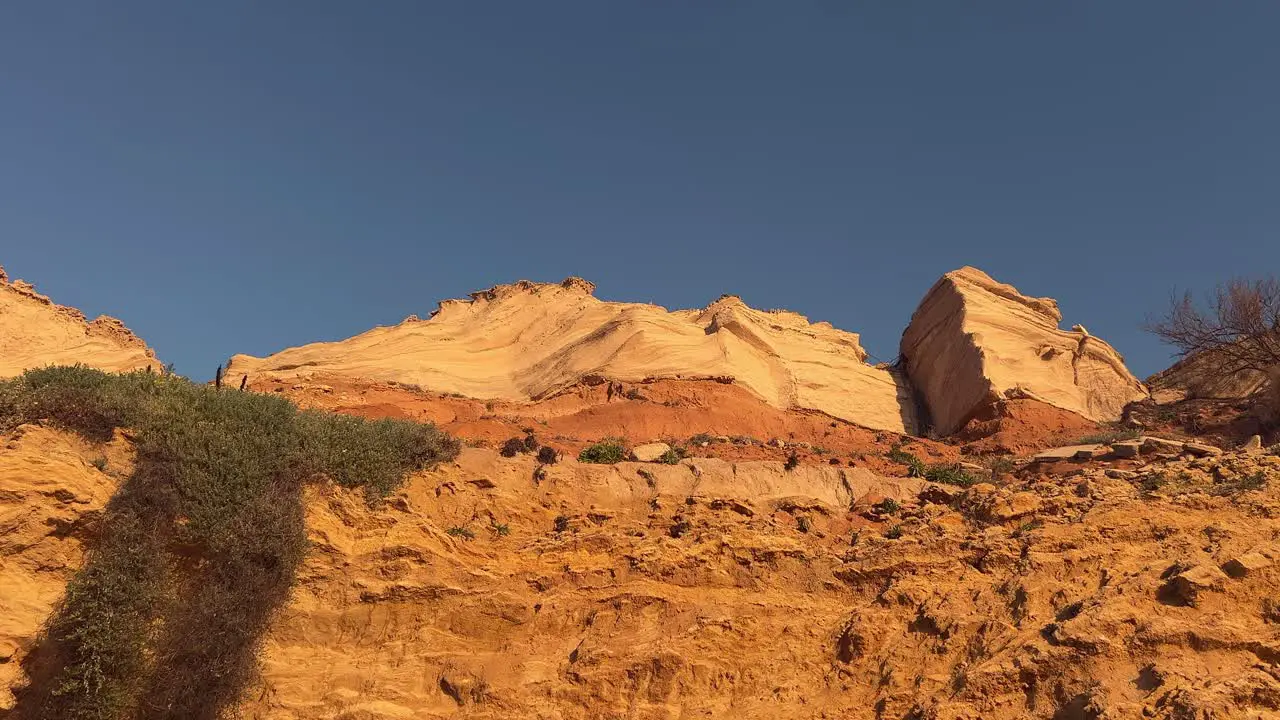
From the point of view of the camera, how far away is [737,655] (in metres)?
11.9

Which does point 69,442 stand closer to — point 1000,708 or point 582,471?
point 582,471

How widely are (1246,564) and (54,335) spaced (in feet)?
145

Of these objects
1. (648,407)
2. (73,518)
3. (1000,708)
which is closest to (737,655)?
(1000,708)

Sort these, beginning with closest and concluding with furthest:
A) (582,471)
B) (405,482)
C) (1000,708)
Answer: (1000,708), (405,482), (582,471)

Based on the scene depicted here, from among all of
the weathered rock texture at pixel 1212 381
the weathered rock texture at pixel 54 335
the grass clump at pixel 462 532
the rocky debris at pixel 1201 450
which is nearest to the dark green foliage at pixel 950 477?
the rocky debris at pixel 1201 450

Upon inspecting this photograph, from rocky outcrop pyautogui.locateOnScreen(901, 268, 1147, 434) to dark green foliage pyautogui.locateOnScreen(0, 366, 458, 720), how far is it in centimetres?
2005

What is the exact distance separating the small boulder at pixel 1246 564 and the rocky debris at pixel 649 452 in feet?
30.6

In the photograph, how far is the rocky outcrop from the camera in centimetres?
2934

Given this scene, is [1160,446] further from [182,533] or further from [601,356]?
[601,356]

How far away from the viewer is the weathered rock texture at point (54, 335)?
35500mm

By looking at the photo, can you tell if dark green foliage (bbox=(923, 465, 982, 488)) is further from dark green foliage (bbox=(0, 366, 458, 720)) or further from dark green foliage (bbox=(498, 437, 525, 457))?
dark green foliage (bbox=(0, 366, 458, 720))

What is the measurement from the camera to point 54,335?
134 feet

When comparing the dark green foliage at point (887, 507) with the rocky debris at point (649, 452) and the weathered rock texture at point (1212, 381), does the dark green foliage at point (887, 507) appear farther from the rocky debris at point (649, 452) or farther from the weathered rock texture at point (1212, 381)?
the weathered rock texture at point (1212, 381)

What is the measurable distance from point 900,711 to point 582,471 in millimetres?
6946
